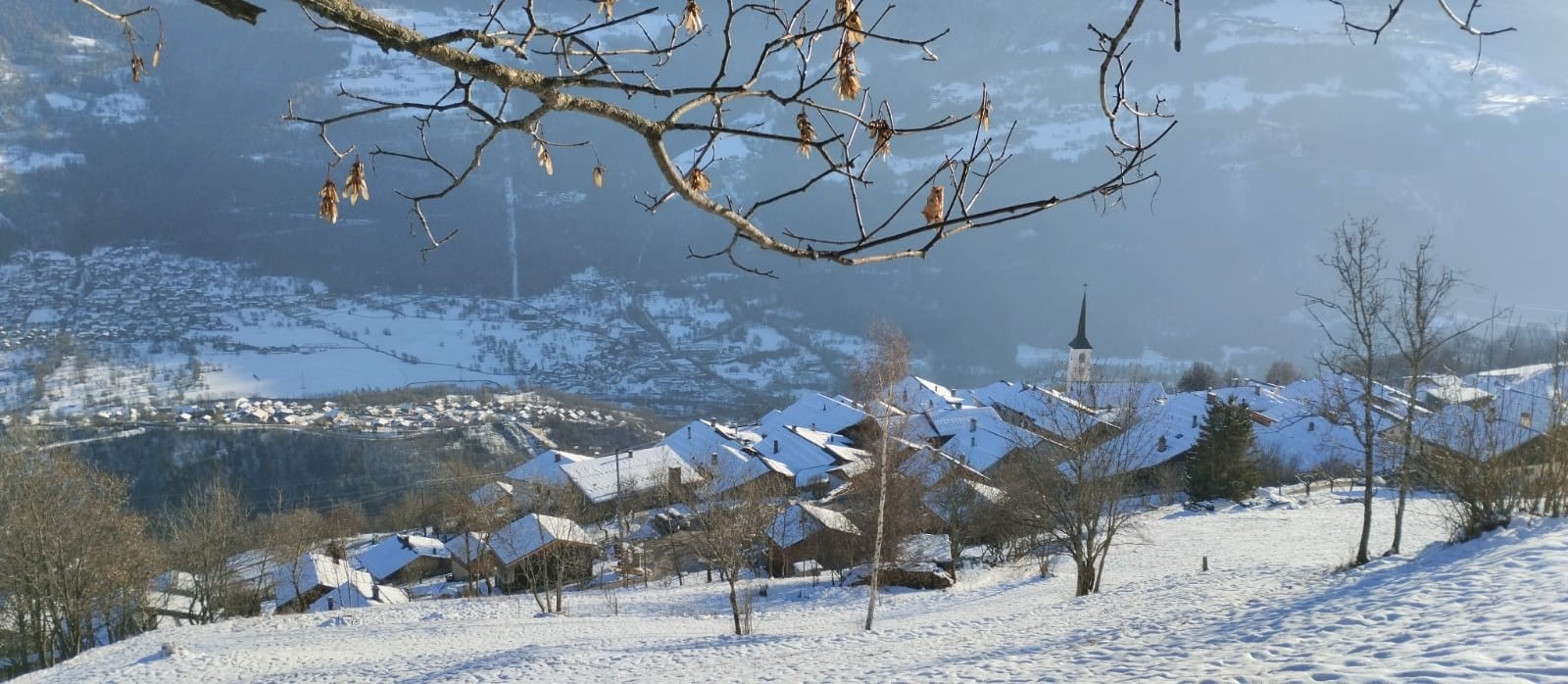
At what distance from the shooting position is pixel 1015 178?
4798 inches

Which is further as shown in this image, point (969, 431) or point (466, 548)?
point (969, 431)

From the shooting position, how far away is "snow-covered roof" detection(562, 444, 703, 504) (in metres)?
31.6

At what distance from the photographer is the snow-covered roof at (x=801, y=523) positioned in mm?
21516

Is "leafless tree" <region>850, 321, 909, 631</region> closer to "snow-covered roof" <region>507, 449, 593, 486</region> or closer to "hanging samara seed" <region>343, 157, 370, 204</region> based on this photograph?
"hanging samara seed" <region>343, 157, 370, 204</region>

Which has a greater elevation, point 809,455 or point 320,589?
point 809,455

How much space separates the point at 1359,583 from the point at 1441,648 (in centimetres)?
438

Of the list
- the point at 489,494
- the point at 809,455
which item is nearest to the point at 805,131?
the point at 489,494

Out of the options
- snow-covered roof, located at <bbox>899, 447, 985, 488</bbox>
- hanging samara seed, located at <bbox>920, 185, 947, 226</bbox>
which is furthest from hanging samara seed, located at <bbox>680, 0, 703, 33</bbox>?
snow-covered roof, located at <bbox>899, 447, 985, 488</bbox>

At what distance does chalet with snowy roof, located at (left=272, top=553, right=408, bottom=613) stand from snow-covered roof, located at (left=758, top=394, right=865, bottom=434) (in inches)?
831

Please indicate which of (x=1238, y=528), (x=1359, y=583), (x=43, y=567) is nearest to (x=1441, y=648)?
(x=1359, y=583)

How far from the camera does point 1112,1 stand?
13950cm

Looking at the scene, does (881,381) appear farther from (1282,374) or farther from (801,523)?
(1282,374)

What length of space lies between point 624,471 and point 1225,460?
2008 centimetres

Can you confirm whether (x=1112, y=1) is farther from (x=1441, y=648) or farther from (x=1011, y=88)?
(x=1441, y=648)
